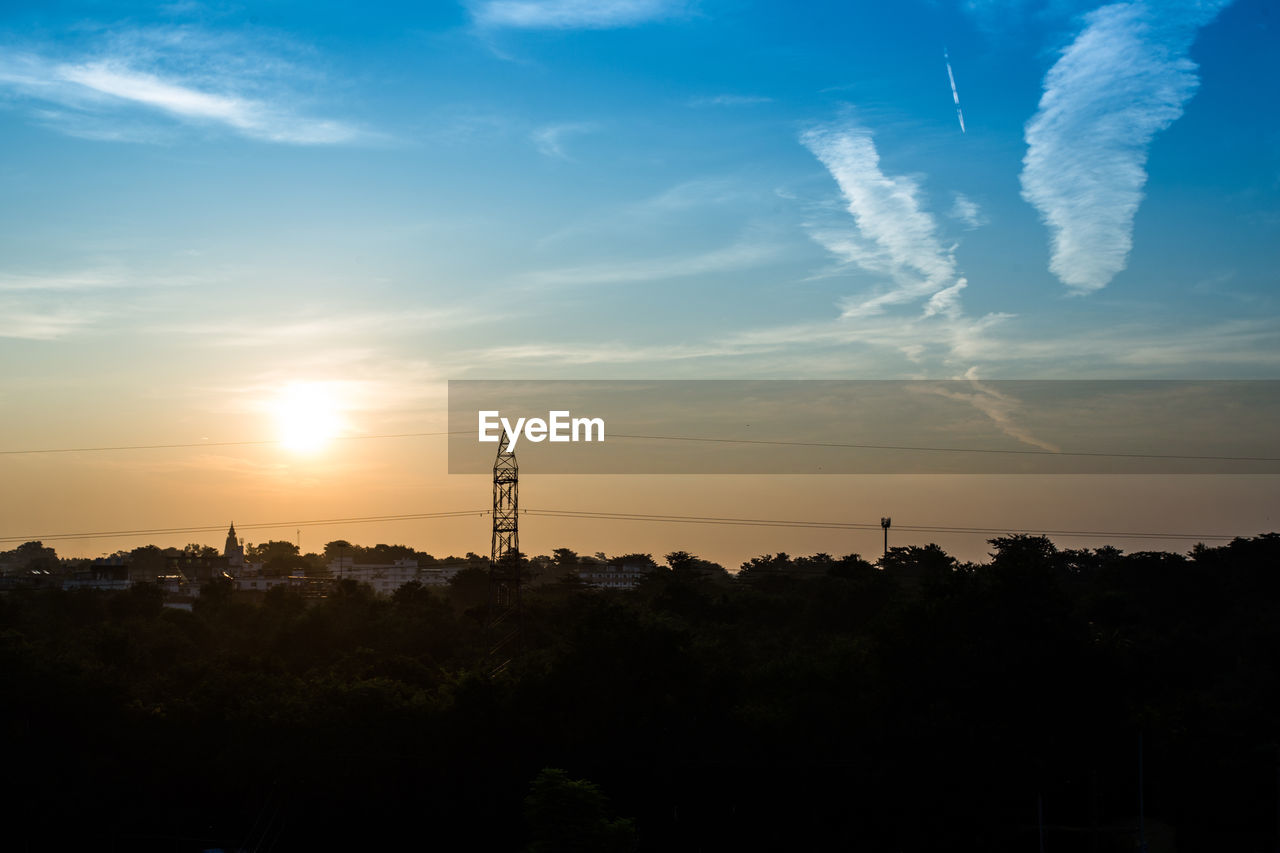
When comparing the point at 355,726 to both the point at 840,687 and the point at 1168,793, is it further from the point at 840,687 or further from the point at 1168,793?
the point at 1168,793

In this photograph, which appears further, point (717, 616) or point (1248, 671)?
point (717, 616)

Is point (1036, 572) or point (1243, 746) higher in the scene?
point (1036, 572)

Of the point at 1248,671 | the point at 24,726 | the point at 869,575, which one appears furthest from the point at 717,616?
the point at 24,726

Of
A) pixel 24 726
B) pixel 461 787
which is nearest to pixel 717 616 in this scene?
pixel 461 787

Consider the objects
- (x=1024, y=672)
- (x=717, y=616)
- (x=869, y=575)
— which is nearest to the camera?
(x=1024, y=672)

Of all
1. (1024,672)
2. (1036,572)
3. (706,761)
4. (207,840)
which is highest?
(1036,572)

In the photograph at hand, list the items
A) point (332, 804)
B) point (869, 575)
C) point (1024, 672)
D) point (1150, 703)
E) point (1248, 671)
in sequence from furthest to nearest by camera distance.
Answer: point (869, 575)
point (1248, 671)
point (1150, 703)
point (332, 804)
point (1024, 672)
